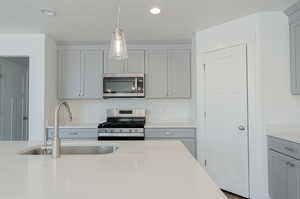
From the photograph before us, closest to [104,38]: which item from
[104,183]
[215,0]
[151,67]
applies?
[151,67]

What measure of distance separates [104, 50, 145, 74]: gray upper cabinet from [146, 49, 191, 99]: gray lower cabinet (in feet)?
0.34

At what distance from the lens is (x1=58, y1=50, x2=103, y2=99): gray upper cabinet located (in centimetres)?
389

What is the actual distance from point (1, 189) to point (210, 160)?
2.80 meters

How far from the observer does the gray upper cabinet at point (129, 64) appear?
12.7 ft

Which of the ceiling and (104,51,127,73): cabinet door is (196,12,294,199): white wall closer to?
the ceiling

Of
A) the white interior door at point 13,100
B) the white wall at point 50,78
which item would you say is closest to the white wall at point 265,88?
the white wall at point 50,78

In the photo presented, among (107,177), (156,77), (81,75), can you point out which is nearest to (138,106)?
(156,77)

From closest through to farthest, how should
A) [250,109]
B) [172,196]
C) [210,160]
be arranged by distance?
1. [172,196]
2. [250,109]
3. [210,160]

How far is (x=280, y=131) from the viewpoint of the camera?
262cm

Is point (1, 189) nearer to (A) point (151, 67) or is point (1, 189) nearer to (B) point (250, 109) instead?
(B) point (250, 109)

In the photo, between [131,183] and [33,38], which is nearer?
[131,183]

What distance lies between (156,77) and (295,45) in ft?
6.69


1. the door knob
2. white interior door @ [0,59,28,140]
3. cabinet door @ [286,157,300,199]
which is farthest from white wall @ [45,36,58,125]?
cabinet door @ [286,157,300,199]

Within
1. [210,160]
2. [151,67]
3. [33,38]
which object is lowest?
[210,160]
